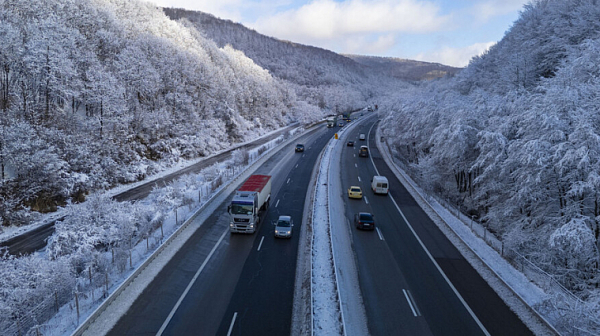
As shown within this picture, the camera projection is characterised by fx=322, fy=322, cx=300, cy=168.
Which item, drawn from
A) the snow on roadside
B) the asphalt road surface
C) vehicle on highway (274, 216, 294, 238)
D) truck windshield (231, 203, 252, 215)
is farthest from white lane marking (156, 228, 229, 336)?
the asphalt road surface

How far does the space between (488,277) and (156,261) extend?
1764 centimetres

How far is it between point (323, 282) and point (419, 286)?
187 inches

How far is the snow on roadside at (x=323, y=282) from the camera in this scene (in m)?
12.9

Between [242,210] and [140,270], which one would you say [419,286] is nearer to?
[242,210]

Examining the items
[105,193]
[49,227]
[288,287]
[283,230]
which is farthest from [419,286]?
[105,193]

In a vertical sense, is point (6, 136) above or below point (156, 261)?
above

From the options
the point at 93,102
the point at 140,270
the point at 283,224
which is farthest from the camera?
the point at 93,102

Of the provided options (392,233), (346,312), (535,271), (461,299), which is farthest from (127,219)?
(535,271)

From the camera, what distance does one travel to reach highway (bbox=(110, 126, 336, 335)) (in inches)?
500

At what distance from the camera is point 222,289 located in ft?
50.7

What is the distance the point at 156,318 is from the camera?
510 inches

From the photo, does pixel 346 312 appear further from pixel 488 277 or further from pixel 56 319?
pixel 56 319

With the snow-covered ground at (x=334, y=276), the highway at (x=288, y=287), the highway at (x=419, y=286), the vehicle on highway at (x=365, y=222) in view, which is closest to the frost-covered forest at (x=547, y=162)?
the highway at (x=419, y=286)

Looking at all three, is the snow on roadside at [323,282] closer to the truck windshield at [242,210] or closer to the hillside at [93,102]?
the truck windshield at [242,210]
